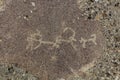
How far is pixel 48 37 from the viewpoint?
2.98 m

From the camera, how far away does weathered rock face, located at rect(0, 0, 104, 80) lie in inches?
114

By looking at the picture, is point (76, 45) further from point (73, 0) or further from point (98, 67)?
point (73, 0)

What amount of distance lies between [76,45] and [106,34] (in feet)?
1.13

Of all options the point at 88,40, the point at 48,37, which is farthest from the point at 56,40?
the point at 88,40

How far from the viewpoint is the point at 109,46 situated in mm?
2982

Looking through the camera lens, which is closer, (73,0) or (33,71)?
(33,71)

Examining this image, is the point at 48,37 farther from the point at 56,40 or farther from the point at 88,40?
the point at 88,40

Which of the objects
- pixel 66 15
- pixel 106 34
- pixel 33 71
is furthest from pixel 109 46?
pixel 33 71

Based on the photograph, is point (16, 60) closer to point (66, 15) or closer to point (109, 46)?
point (66, 15)

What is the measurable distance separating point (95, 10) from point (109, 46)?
43 cm

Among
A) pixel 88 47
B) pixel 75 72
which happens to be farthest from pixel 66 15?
pixel 75 72

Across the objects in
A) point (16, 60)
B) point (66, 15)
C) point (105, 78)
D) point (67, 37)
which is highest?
point (66, 15)

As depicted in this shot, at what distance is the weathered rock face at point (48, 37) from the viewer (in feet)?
9.51

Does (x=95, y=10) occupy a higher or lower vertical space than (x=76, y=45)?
higher
